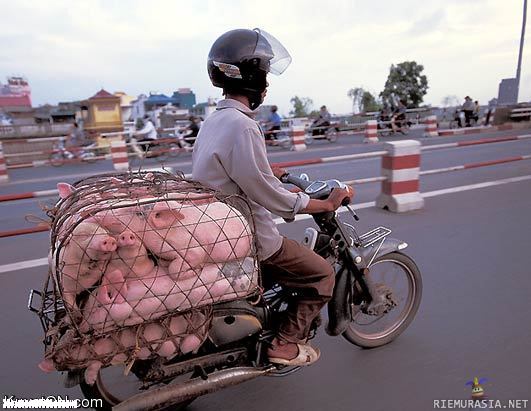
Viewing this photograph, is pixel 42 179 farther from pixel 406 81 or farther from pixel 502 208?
pixel 406 81

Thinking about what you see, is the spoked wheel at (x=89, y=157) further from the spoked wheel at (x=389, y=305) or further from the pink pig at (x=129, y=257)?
the pink pig at (x=129, y=257)

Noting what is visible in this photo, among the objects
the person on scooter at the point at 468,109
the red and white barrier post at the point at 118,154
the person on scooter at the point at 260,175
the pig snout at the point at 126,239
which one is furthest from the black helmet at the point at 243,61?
the person on scooter at the point at 468,109

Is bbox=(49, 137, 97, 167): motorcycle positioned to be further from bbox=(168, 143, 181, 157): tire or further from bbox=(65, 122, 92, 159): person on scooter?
bbox=(168, 143, 181, 157): tire

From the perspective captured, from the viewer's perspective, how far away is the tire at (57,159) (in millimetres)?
14812

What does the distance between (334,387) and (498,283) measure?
2021 millimetres

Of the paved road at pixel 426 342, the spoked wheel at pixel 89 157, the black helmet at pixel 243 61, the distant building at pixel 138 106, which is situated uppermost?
the distant building at pixel 138 106

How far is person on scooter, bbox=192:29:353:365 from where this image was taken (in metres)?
1.94

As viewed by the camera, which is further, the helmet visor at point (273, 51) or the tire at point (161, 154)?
the tire at point (161, 154)

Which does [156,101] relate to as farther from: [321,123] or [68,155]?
[68,155]

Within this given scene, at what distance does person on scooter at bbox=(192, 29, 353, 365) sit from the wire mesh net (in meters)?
0.18

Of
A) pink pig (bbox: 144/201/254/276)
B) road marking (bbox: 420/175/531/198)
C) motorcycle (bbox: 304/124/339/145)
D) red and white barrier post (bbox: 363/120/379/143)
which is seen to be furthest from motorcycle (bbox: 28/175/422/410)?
motorcycle (bbox: 304/124/339/145)

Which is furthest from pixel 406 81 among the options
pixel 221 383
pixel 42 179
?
pixel 221 383

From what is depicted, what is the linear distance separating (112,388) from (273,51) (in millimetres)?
1958

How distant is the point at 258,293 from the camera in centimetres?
199
